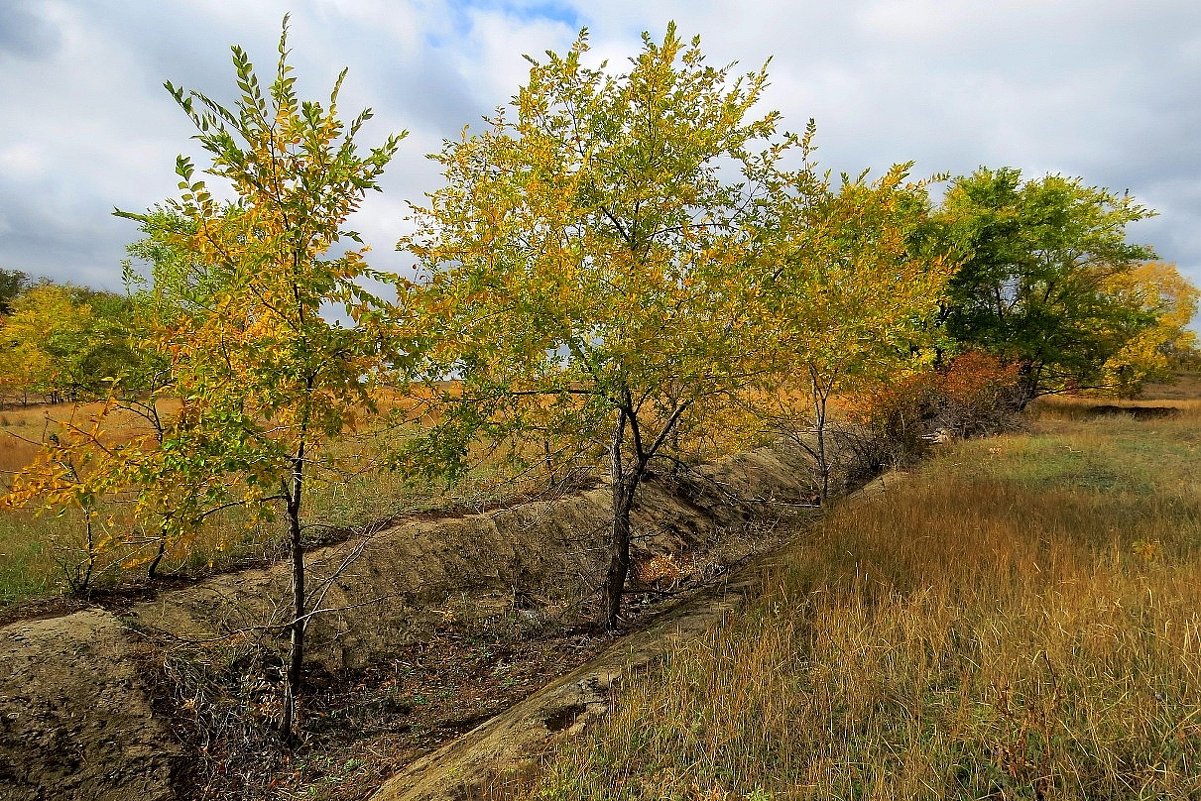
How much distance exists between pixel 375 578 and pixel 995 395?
22.2 m

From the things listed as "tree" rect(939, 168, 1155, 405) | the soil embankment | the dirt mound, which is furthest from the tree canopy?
the dirt mound

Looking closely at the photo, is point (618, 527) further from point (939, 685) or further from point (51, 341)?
point (51, 341)

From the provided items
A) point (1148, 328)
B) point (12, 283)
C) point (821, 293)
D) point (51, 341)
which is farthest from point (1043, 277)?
point (12, 283)

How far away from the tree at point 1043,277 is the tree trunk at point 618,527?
21.1 metres

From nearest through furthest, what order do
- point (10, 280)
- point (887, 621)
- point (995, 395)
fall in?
point (887, 621), point (995, 395), point (10, 280)

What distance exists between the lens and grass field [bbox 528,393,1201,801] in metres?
2.88

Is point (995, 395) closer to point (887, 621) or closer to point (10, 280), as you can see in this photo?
point (887, 621)

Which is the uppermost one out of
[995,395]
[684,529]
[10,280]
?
[10,280]

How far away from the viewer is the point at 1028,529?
22.1 feet

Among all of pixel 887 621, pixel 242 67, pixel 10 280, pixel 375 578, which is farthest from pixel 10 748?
pixel 10 280

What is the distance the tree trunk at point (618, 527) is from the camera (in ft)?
20.6

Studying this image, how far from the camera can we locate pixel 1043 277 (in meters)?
22.9

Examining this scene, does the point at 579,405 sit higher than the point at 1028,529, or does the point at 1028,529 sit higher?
the point at 579,405

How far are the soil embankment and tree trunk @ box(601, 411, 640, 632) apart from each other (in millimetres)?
404
